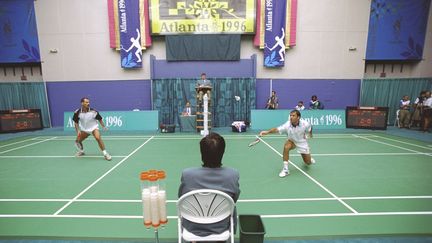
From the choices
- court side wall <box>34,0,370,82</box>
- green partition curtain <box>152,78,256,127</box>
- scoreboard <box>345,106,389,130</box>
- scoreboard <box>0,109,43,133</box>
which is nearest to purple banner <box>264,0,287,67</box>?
court side wall <box>34,0,370,82</box>

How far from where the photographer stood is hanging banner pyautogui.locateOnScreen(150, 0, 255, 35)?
13.9 metres

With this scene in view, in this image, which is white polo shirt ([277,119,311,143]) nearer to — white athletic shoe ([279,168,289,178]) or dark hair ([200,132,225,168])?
white athletic shoe ([279,168,289,178])

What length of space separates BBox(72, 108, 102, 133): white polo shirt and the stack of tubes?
5.94m

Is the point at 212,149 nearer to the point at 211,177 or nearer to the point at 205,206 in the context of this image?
the point at 211,177

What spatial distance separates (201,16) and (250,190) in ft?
39.6

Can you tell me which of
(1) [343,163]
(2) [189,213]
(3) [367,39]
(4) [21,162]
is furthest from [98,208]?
(3) [367,39]

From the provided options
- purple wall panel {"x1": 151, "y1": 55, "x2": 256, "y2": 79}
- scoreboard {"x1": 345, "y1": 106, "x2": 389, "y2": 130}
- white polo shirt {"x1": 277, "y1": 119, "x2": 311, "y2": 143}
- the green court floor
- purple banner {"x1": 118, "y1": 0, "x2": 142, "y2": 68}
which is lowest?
the green court floor

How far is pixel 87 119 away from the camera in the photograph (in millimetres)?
7488

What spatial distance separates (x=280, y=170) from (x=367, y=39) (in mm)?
13523

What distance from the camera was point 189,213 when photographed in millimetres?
2213

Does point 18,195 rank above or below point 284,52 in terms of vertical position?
below

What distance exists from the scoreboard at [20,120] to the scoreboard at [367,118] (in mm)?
18137

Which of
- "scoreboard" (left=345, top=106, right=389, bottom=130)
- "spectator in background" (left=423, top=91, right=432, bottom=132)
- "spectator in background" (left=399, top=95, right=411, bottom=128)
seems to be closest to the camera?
"spectator in background" (left=423, top=91, right=432, bottom=132)

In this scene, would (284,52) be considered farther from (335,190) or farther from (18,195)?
(18,195)
